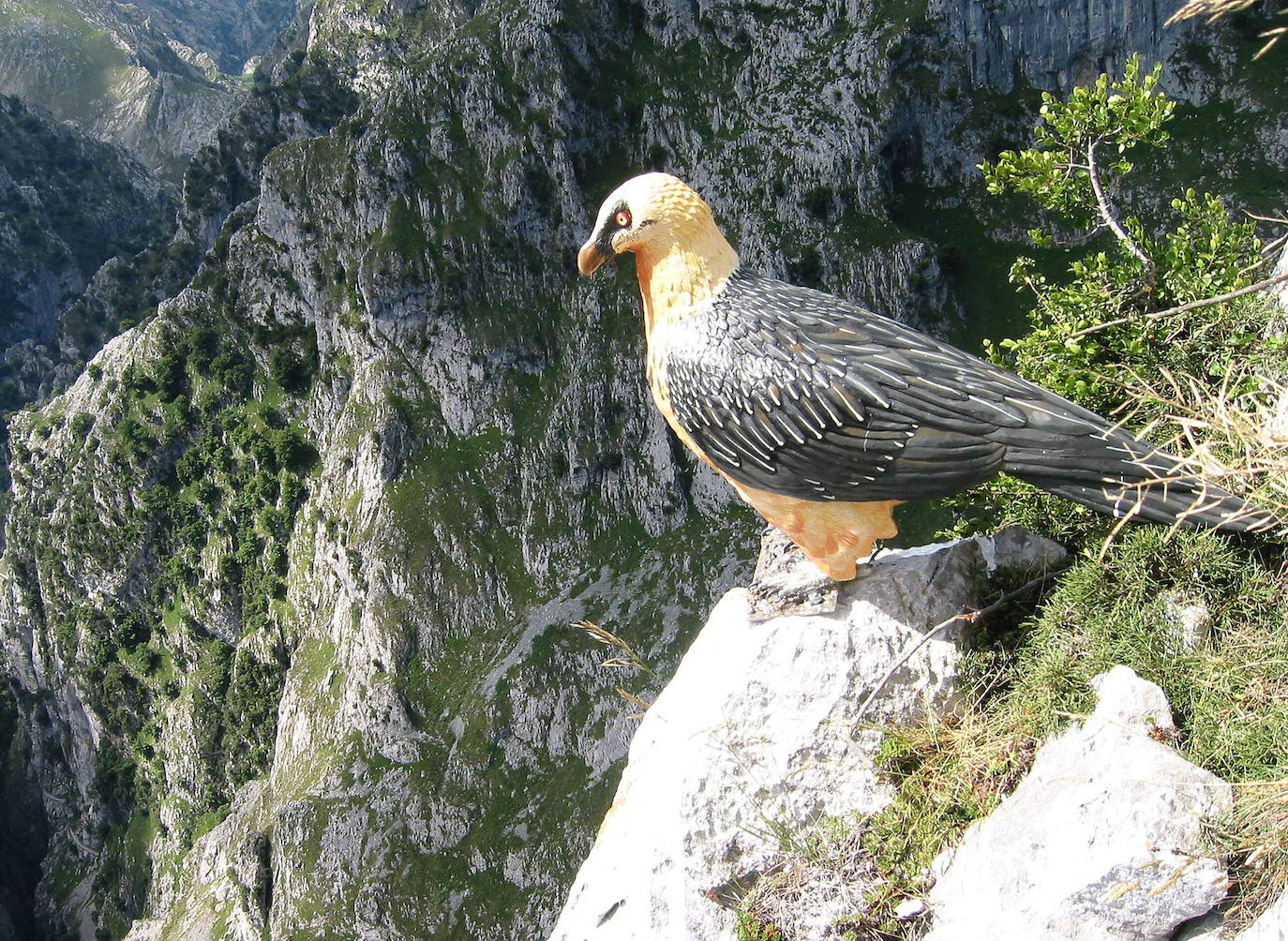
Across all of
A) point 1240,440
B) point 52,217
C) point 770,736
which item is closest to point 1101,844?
point 770,736

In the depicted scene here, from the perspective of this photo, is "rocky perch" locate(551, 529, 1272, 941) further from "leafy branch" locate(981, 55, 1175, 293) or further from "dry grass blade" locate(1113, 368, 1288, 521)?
"leafy branch" locate(981, 55, 1175, 293)

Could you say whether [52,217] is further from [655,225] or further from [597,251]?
[655,225]

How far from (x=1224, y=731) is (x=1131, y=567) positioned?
1.40 m

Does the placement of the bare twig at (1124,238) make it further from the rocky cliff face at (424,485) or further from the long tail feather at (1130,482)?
the rocky cliff face at (424,485)

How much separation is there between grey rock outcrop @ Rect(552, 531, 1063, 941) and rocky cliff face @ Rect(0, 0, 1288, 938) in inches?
2161

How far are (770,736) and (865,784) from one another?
32.4 inches

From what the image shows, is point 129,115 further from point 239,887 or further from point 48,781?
point 239,887

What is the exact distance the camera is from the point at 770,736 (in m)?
6.45

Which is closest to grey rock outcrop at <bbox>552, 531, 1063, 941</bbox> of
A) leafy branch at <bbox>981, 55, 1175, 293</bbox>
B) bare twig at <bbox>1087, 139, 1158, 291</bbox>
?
bare twig at <bbox>1087, 139, 1158, 291</bbox>

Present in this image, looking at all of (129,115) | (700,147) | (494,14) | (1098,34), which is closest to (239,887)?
(700,147)

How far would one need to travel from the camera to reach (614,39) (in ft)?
253

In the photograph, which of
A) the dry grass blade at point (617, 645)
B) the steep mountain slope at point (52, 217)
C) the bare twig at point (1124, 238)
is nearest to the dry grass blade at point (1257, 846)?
the dry grass blade at point (617, 645)

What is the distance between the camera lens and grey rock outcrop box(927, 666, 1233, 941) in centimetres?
423

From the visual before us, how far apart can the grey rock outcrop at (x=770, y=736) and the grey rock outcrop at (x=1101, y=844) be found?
1.09 m
